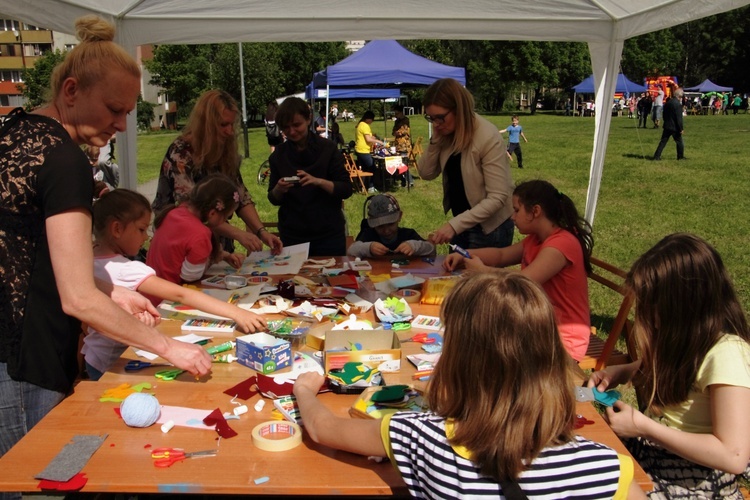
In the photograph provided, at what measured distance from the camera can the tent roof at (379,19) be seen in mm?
4277

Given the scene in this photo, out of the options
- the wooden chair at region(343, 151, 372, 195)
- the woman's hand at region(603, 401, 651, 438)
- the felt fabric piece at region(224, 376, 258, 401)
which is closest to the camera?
the woman's hand at region(603, 401, 651, 438)

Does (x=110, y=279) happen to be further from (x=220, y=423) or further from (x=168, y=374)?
(x=220, y=423)

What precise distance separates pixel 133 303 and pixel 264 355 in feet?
1.65

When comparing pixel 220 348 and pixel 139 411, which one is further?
pixel 220 348

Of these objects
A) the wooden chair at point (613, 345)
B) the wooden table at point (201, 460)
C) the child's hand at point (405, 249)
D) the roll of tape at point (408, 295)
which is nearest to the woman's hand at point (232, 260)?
the child's hand at point (405, 249)

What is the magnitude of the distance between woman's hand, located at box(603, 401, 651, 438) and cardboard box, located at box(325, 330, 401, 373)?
681mm

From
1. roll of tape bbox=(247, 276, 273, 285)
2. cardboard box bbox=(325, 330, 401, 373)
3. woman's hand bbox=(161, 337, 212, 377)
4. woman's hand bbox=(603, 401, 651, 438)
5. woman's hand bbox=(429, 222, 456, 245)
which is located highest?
woman's hand bbox=(429, 222, 456, 245)

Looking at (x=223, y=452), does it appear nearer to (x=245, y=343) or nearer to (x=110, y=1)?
(x=245, y=343)

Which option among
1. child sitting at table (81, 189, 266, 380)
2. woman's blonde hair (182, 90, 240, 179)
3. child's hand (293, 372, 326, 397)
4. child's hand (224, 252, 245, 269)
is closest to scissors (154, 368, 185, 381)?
child sitting at table (81, 189, 266, 380)

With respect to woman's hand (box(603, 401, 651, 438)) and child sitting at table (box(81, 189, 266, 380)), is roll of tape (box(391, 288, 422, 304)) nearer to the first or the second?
child sitting at table (box(81, 189, 266, 380))

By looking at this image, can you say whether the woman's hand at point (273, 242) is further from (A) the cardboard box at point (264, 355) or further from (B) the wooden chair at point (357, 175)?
(B) the wooden chair at point (357, 175)

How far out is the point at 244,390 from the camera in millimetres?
1922

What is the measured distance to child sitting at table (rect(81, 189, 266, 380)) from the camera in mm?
2307

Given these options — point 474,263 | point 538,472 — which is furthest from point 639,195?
point 538,472
